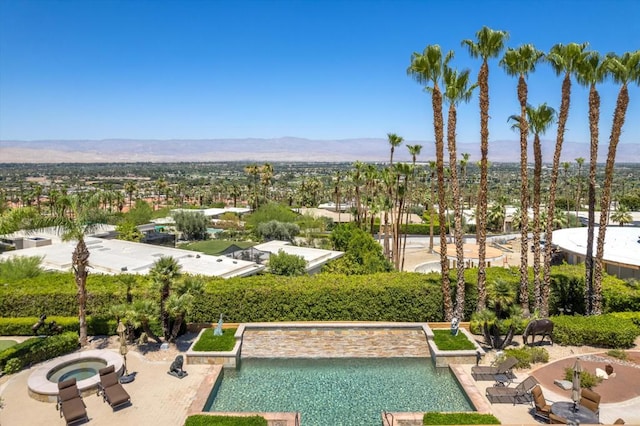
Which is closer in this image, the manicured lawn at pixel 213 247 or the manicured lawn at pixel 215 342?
the manicured lawn at pixel 215 342

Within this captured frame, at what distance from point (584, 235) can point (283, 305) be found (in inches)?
917

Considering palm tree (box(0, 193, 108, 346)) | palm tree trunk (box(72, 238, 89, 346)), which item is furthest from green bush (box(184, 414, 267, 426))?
palm tree (box(0, 193, 108, 346))

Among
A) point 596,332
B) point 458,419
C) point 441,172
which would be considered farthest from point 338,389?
point 596,332

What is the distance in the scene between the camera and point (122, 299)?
20.0 m

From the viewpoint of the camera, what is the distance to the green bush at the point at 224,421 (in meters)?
11.9

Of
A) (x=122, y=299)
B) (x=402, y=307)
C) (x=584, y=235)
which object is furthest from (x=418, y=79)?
(x=584, y=235)

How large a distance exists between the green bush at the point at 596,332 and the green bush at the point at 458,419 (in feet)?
24.7

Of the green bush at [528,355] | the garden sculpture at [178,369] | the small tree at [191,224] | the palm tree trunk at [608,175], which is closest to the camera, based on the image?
the garden sculpture at [178,369]

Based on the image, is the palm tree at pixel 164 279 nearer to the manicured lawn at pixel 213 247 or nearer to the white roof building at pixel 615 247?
the manicured lawn at pixel 213 247

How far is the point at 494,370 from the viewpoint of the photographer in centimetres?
1530

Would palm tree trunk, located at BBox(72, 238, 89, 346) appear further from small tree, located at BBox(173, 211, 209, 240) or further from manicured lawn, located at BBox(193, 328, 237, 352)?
small tree, located at BBox(173, 211, 209, 240)

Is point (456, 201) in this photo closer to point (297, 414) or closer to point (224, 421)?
point (297, 414)

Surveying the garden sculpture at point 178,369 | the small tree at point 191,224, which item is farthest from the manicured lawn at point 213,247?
the small tree at point 191,224

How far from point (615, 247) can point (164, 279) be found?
84.0ft
